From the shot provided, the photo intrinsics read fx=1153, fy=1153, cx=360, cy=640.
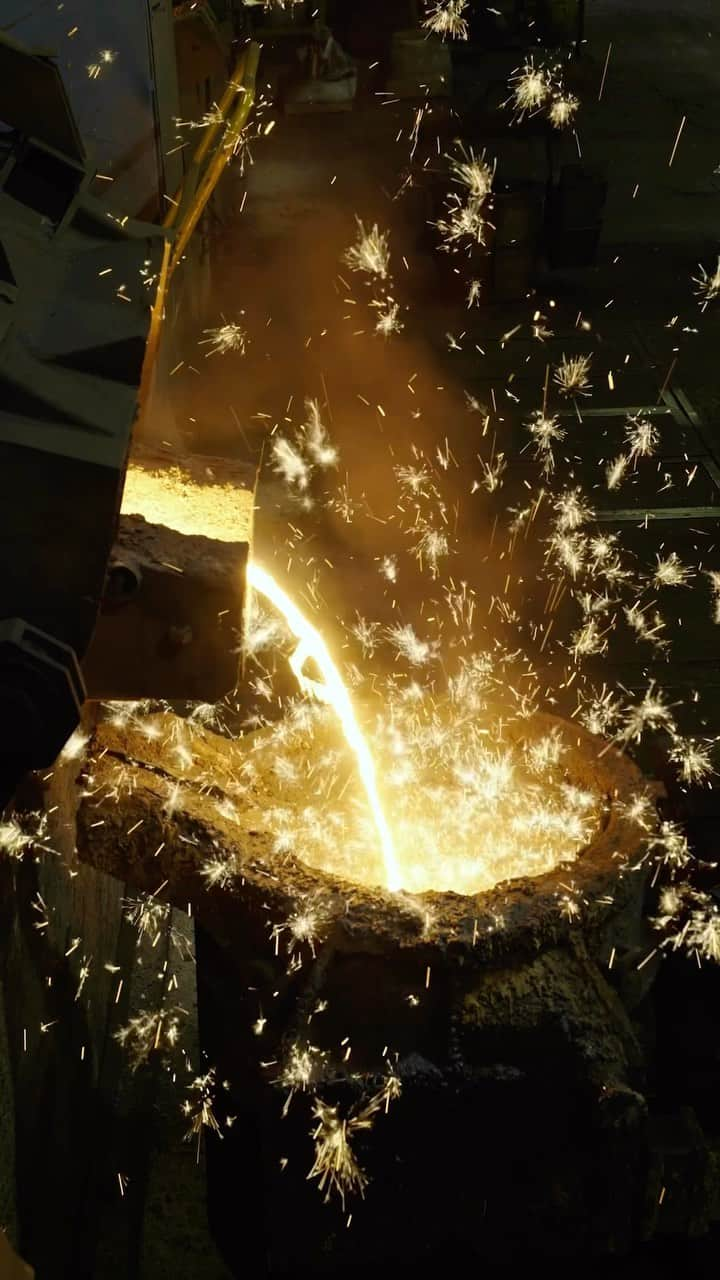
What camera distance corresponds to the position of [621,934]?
2.51 m

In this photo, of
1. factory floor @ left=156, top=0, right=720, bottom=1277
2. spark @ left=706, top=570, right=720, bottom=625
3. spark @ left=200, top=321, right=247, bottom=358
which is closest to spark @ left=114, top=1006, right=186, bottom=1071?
factory floor @ left=156, top=0, right=720, bottom=1277

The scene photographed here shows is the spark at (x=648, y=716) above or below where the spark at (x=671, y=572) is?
below

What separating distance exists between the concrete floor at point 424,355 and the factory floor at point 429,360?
0.01m

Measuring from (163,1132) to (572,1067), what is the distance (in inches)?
47.4

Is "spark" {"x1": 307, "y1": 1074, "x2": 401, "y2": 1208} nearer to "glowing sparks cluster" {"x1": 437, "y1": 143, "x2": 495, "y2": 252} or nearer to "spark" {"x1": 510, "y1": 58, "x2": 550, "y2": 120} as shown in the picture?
"glowing sparks cluster" {"x1": 437, "y1": 143, "x2": 495, "y2": 252}

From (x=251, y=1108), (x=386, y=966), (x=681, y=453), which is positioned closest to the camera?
(x=386, y=966)

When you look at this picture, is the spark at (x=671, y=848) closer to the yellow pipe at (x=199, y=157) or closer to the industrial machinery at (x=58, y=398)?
the industrial machinery at (x=58, y=398)

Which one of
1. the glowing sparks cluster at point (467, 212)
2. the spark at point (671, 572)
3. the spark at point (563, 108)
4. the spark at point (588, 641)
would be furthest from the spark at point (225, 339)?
the spark at point (563, 108)

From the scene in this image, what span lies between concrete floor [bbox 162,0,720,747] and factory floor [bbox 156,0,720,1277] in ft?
0.05

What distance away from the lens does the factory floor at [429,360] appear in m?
5.12

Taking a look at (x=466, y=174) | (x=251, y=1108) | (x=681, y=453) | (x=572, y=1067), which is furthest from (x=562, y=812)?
(x=466, y=174)

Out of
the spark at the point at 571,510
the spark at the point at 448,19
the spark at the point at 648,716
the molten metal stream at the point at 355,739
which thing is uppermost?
the spark at the point at 448,19

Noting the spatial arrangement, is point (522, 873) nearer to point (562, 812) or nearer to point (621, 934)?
point (562, 812)

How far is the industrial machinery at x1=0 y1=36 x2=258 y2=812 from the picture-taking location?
1462 millimetres
